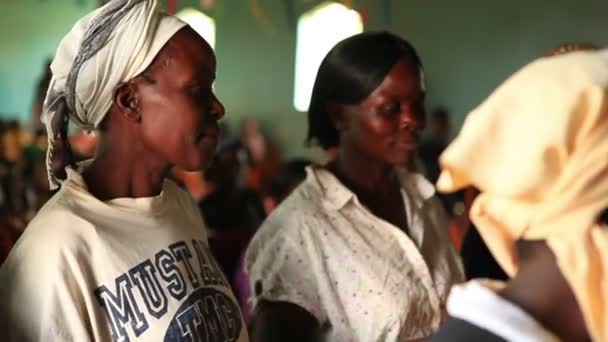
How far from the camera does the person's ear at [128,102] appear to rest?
1.31m

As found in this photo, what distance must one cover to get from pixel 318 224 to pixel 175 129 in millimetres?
433

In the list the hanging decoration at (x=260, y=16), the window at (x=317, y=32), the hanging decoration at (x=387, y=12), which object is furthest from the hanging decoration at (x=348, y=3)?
the hanging decoration at (x=260, y=16)

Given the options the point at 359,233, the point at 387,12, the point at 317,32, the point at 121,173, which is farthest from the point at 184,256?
the point at 317,32

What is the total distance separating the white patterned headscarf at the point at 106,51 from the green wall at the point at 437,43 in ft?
11.5

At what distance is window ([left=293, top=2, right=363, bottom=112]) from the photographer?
4.95 metres

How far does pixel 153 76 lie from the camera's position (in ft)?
4.26

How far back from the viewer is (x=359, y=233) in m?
1.65

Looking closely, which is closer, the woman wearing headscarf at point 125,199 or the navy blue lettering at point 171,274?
the woman wearing headscarf at point 125,199

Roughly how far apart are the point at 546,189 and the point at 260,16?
5061 millimetres

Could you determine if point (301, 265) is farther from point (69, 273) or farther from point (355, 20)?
point (355, 20)

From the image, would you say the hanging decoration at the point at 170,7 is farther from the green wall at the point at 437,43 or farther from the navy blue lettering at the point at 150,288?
the green wall at the point at 437,43

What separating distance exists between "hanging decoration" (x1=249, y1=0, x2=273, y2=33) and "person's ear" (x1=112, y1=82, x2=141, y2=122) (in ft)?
14.4

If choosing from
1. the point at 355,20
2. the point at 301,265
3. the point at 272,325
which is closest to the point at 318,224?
the point at 301,265

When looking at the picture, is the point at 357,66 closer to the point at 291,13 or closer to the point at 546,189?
the point at 546,189
